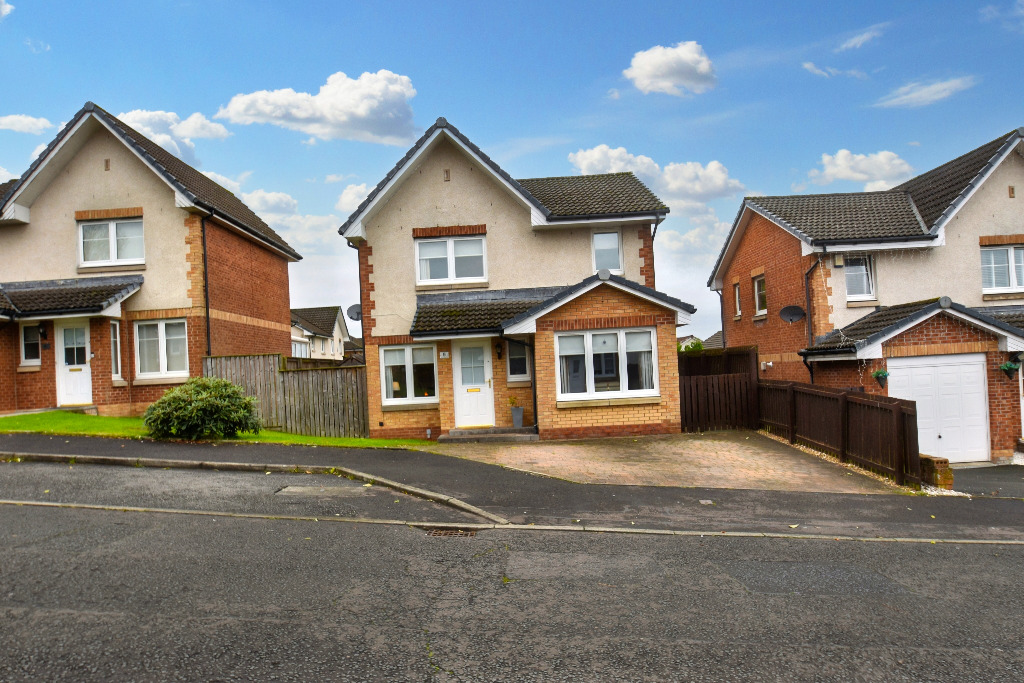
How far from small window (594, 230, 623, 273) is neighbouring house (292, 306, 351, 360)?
26.9 meters

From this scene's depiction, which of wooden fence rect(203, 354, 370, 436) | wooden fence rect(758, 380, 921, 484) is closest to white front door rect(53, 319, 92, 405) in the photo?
wooden fence rect(203, 354, 370, 436)

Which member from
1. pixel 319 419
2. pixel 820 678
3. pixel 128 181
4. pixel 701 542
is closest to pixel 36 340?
pixel 128 181

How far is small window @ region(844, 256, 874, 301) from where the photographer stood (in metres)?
18.6

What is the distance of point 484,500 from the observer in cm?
930

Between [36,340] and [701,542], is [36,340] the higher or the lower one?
the higher one

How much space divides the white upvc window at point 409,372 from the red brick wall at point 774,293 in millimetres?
10213

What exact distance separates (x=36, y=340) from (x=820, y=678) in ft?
65.3

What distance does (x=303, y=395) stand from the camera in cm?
1759

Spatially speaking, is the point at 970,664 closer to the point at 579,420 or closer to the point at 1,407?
the point at 579,420

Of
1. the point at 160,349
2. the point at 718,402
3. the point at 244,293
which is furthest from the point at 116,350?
the point at 718,402

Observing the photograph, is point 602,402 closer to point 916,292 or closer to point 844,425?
point 844,425

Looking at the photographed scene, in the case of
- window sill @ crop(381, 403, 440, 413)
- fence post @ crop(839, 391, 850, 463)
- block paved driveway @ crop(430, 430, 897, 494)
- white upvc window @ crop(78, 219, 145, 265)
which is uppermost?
white upvc window @ crop(78, 219, 145, 265)

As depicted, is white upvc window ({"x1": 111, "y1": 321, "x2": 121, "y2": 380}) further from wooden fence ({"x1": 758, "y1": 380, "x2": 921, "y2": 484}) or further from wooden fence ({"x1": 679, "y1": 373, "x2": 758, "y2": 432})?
wooden fence ({"x1": 758, "y1": 380, "x2": 921, "y2": 484})

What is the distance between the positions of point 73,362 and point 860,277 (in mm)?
20804
